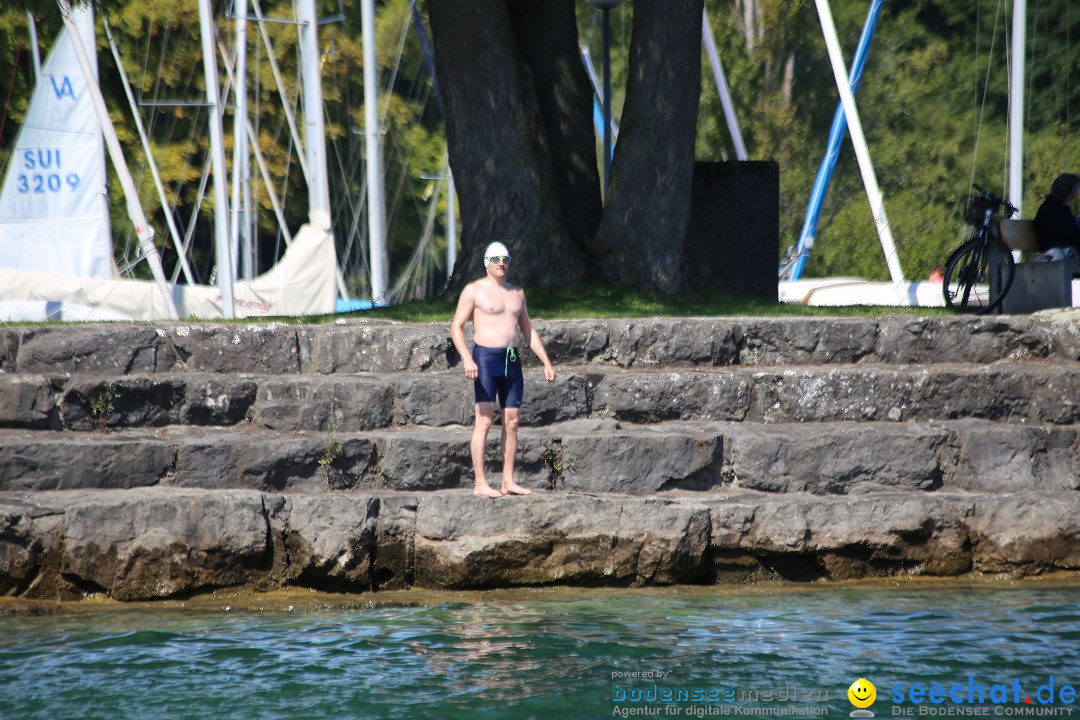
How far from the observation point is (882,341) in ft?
33.7

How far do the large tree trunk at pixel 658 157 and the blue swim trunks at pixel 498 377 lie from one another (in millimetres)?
3409

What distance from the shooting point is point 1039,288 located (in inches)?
460

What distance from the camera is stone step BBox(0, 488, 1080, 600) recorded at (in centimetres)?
825

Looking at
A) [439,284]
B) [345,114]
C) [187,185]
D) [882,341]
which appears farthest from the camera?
[439,284]

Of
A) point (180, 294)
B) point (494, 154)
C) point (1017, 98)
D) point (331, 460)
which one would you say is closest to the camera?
point (331, 460)

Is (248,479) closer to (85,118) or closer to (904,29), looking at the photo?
(85,118)

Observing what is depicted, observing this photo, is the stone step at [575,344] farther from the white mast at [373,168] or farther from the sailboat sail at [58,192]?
the sailboat sail at [58,192]

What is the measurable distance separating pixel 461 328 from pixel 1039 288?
5.58m

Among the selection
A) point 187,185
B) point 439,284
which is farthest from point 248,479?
point 439,284

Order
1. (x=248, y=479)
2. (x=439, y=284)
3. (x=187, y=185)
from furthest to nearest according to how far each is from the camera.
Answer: (x=439, y=284), (x=187, y=185), (x=248, y=479)

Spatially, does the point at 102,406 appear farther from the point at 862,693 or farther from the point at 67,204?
the point at 67,204

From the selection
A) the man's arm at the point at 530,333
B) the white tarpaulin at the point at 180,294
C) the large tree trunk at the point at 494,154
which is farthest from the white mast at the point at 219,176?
the man's arm at the point at 530,333

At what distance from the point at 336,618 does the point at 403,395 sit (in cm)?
201

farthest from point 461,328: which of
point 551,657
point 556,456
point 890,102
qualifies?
point 890,102
